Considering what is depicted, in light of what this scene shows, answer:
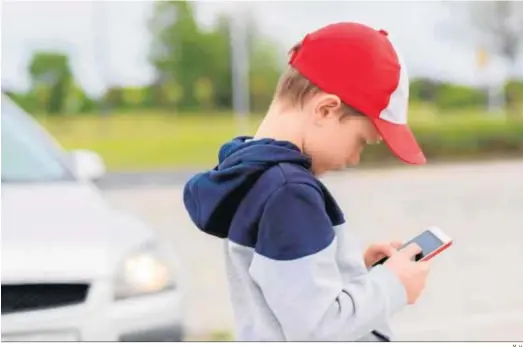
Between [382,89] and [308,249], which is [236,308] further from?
[382,89]

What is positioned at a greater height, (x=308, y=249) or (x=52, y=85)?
(x=308, y=249)

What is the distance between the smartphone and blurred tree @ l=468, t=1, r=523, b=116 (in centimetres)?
786

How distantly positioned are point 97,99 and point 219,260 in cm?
566

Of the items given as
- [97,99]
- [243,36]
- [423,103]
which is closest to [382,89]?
[423,103]

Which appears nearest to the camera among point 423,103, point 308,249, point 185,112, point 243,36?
point 308,249

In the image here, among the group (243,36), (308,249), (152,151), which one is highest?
(308,249)

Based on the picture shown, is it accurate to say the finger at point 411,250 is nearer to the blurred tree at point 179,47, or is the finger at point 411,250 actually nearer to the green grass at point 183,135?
the blurred tree at point 179,47

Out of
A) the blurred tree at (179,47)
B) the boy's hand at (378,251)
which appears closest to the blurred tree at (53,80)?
the blurred tree at (179,47)

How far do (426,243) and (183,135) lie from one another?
1035 centimetres

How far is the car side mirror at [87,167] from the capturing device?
323cm

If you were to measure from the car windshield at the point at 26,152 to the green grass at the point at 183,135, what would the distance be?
695 centimetres

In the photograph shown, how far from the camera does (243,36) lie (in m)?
10.0

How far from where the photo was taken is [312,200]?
1.15 metres

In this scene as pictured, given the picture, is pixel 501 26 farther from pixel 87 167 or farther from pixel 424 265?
pixel 424 265
